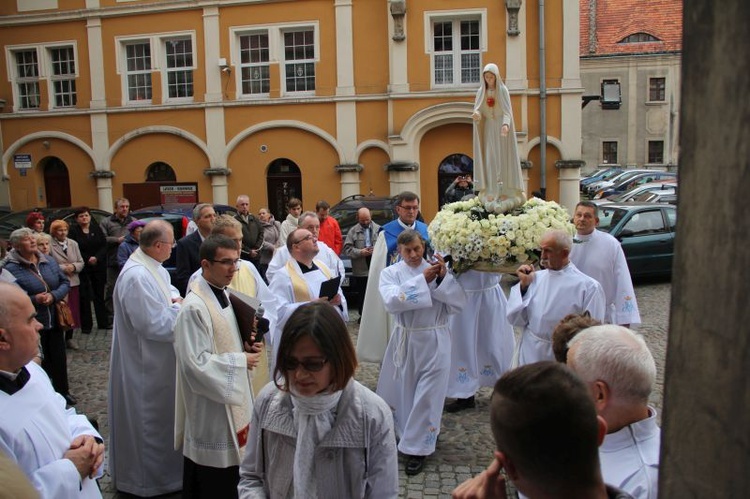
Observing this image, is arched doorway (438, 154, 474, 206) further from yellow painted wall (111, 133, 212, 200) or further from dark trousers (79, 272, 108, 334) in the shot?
dark trousers (79, 272, 108, 334)

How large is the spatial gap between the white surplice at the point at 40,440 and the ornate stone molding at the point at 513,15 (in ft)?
58.8

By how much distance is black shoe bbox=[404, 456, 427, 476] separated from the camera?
17.4 ft

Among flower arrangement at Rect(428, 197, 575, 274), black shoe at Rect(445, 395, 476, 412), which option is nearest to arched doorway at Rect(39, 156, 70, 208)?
black shoe at Rect(445, 395, 476, 412)

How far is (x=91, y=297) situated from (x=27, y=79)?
15.1 meters

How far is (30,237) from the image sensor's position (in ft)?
22.7

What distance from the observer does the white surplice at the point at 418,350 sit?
5.44 meters

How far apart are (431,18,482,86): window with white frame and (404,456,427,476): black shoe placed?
1561 centimetres

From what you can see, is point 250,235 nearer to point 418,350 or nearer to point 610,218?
point 418,350

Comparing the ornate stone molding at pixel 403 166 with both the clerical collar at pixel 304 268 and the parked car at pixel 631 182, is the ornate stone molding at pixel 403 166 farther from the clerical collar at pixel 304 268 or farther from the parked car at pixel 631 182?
the clerical collar at pixel 304 268

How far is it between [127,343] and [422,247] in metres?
2.48

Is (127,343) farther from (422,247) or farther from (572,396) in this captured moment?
(572,396)

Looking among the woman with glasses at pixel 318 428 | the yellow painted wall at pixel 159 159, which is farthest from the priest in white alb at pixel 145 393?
the yellow painted wall at pixel 159 159

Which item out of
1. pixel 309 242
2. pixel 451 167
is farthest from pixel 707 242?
pixel 451 167

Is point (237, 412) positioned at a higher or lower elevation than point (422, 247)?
lower
